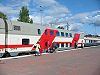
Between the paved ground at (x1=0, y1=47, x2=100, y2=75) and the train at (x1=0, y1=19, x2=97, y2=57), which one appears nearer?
the paved ground at (x1=0, y1=47, x2=100, y2=75)

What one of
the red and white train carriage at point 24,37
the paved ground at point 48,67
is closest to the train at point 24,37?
the red and white train carriage at point 24,37

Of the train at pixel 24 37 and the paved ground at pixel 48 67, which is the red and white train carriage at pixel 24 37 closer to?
the train at pixel 24 37

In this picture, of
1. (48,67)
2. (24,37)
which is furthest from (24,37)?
(48,67)

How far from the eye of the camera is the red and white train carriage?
22.7 meters

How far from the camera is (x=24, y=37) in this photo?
25.7 metres

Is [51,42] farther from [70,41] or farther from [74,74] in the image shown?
[74,74]

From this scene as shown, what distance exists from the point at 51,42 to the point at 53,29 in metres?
1.85

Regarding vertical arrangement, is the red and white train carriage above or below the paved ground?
above

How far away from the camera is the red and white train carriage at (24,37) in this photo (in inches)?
893

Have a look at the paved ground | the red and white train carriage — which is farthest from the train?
the paved ground

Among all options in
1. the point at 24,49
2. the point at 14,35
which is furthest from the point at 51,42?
the point at 14,35

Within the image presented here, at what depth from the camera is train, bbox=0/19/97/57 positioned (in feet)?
74.6

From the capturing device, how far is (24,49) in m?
25.9

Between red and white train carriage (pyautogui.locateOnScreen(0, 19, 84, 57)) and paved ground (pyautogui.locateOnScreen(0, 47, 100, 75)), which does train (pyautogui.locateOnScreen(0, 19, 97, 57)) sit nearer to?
red and white train carriage (pyautogui.locateOnScreen(0, 19, 84, 57))
